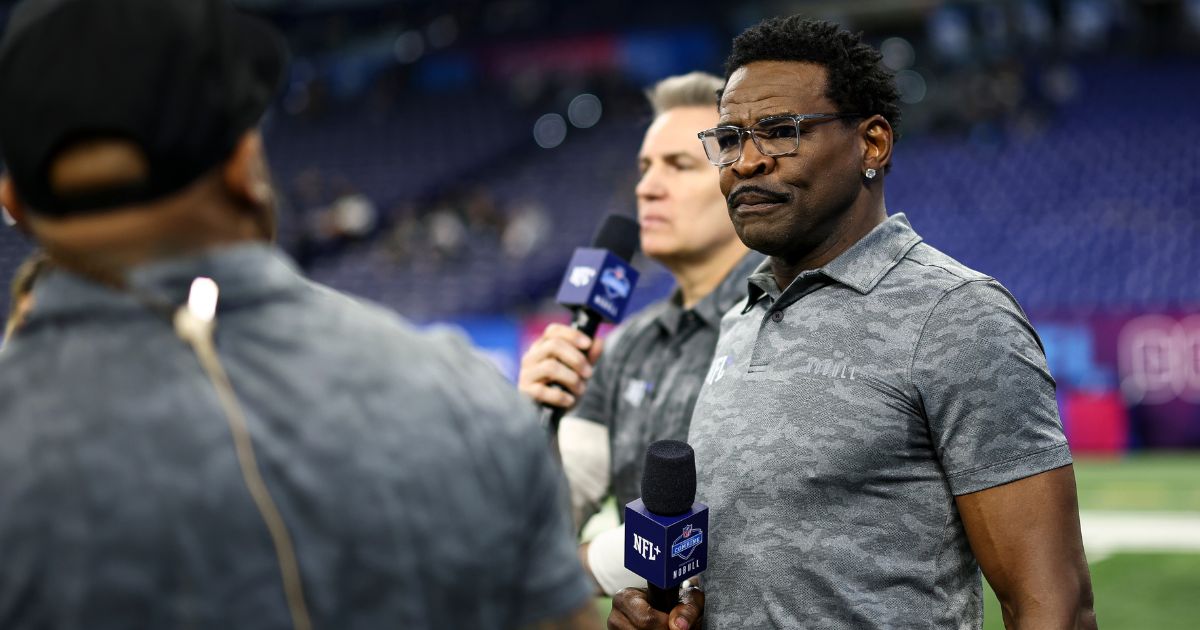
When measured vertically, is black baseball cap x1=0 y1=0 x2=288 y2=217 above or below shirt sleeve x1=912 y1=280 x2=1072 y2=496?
above

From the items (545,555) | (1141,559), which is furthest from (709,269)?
(1141,559)

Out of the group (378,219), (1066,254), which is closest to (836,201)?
(1066,254)

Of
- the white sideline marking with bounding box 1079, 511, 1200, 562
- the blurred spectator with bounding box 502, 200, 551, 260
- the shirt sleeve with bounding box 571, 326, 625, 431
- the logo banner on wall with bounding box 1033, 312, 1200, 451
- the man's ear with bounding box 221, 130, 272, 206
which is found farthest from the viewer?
the blurred spectator with bounding box 502, 200, 551, 260

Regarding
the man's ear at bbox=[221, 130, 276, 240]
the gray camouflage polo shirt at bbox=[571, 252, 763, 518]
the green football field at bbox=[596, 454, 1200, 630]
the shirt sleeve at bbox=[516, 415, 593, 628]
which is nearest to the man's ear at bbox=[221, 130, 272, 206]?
the man's ear at bbox=[221, 130, 276, 240]

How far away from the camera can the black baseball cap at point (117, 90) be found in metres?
0.97

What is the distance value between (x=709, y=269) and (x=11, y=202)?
1980 mm

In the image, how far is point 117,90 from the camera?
969 mm

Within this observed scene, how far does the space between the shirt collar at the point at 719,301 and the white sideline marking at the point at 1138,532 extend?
185 inches

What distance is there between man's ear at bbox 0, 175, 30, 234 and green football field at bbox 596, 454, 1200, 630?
17.1ft

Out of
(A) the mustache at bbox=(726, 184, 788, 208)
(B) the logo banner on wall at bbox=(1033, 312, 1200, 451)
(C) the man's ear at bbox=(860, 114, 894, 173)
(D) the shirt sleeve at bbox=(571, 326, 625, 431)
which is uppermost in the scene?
(C) the man's ear at bbox=(860, 114, 894, 173)

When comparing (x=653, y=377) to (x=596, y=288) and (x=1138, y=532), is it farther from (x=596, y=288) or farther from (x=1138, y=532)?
(x=1138, y=532)

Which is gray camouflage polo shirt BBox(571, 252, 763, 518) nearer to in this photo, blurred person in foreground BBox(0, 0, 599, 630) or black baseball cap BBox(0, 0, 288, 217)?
blurred person in foreground BBox(0, 0, 599, 630)

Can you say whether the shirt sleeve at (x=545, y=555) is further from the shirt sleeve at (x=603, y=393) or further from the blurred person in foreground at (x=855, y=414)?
the shirt sleeve at (x=603, y=393)

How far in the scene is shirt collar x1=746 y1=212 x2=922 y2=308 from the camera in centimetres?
197
